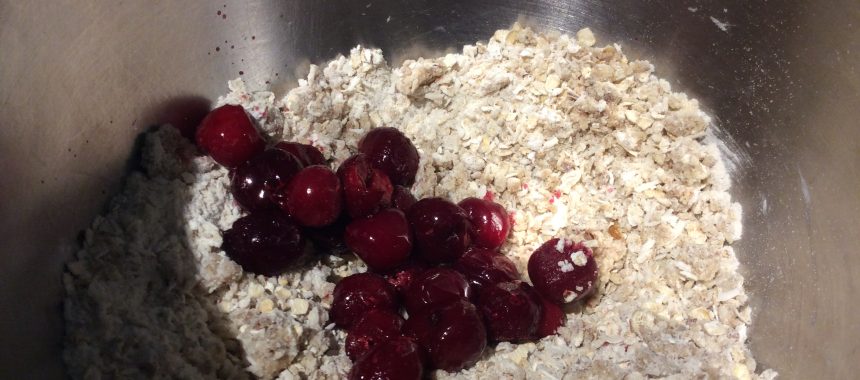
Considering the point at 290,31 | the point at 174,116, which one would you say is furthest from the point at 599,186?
the point at 174,116

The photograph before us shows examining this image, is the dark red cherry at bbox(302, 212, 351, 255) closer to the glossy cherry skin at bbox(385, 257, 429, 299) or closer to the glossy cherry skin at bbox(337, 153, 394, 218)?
the glossy cherry skin at bbox(337, 153, 394, 218)

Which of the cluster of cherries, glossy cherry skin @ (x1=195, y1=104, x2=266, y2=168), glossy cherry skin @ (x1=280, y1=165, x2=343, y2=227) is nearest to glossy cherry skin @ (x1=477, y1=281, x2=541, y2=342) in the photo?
the cluster of cherries

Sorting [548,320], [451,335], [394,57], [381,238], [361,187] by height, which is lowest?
[548,320]

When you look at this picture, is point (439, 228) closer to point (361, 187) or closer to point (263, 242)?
point (361, 187)

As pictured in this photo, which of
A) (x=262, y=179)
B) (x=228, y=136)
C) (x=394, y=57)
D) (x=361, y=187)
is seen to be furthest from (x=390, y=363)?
(x=394, y=57)

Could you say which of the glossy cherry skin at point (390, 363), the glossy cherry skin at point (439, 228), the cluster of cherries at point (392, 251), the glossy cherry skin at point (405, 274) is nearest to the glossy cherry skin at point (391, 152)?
the cluster of cherries at point (392, 251)
